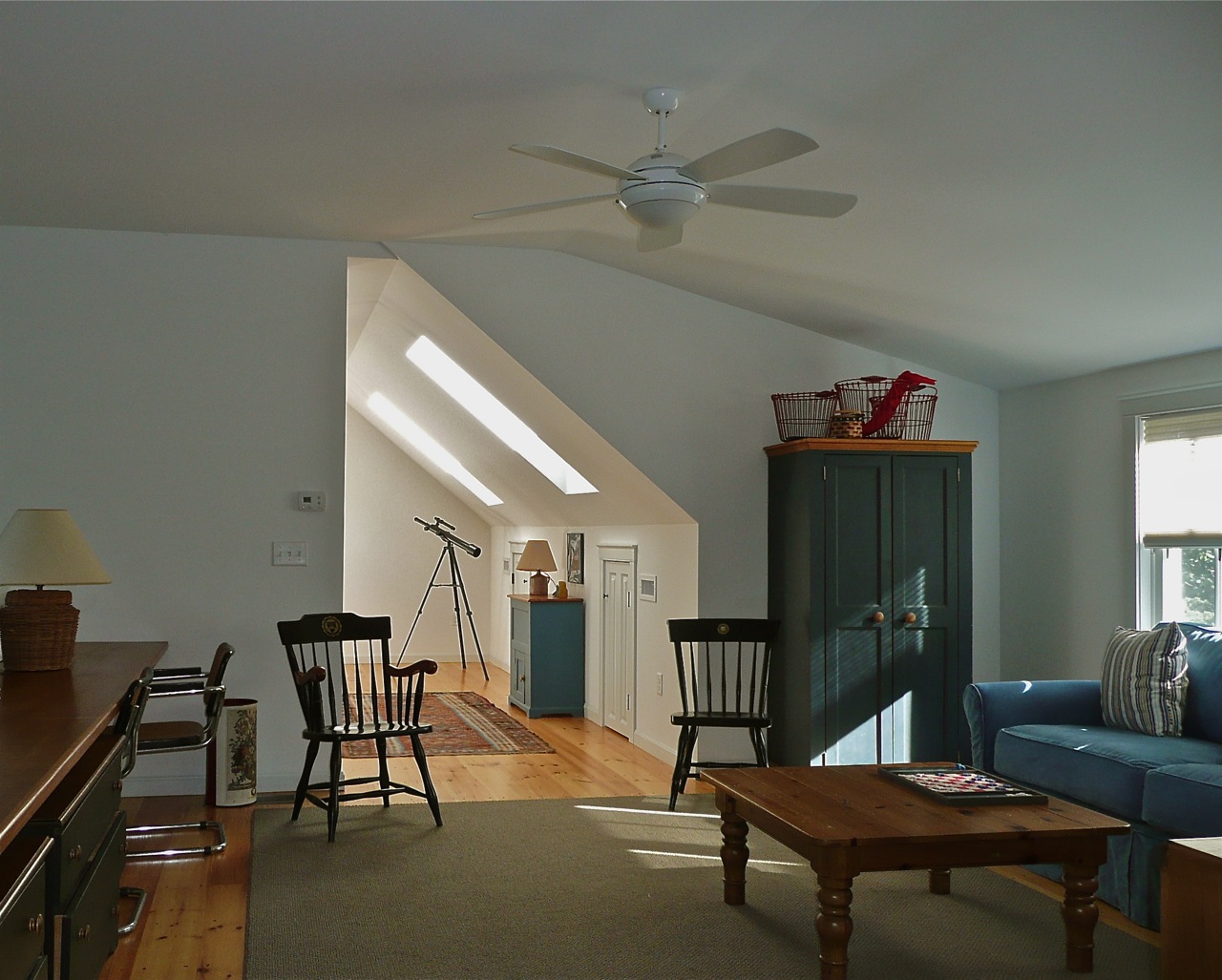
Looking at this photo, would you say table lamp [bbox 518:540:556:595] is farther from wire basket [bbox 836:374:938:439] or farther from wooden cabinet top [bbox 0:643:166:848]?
wooden cabinet top [bbox 0:643:166:848]

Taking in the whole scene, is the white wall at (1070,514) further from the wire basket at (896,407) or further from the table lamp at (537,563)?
the table lamp at (537,563)

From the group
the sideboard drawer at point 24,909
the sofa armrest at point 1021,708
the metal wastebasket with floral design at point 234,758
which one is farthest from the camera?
the metal wastebasket with floral design at point 234,758

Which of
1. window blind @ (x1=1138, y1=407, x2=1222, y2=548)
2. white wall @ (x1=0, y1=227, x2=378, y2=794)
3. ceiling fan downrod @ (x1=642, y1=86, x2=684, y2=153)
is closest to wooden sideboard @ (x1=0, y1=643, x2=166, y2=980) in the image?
white wall @ (x1=0, y1=227, x2=378, y2=794)

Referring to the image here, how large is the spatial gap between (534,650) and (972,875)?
3872mm

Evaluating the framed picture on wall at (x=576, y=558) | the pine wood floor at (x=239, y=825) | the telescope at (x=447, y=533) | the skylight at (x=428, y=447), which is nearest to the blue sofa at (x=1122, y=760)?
the pine wood floor at (x=239, y=825)

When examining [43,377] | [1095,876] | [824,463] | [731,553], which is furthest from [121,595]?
[1095,876]

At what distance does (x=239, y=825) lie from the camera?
15.1ft

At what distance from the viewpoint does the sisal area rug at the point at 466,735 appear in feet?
20.7

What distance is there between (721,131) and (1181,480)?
2597mm

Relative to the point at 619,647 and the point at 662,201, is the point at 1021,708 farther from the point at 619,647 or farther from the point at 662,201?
the point at 619,647

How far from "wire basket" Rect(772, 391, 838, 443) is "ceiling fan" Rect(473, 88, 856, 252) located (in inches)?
99.5

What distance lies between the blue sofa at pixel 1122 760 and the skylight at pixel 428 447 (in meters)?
5.37

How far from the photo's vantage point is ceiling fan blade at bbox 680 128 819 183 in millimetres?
2594

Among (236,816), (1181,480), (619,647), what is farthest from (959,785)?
(619,647)
